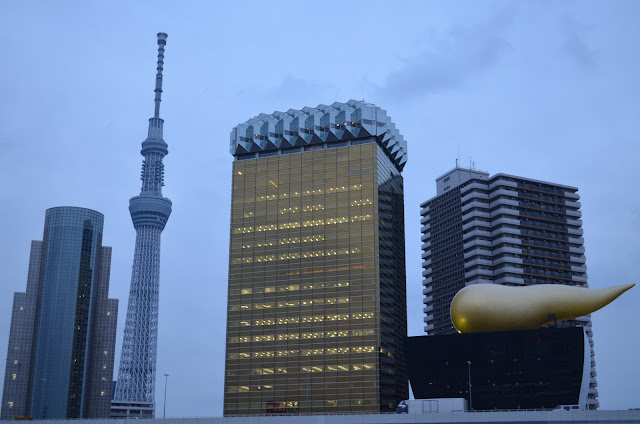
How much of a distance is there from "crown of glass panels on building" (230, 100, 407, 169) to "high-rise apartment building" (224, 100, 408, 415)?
289 millimetres

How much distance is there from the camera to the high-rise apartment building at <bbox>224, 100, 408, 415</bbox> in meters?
172

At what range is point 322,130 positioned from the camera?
192875 millimetres

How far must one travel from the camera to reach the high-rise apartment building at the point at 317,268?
172 metres

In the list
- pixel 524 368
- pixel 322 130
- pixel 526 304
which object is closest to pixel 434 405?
pixel 524 368

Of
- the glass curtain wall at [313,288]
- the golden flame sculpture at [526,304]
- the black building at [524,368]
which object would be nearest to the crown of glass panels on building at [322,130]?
the glass curtain wall at [313,288]

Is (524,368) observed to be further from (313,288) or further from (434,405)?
(313,288)

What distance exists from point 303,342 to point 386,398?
22.8 metres

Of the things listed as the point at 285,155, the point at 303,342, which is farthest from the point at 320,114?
the point at 303,342

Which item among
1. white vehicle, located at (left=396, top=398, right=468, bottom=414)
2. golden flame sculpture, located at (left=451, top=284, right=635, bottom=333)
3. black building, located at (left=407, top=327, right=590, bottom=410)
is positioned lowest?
white vehicle, located at (left=396, top=398, right=468, bottom=414)

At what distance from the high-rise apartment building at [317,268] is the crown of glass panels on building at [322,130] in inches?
11.4

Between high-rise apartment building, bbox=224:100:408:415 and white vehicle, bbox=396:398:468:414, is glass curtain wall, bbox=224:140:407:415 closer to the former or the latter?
high-rise apartment building, bbox=224:100:408:415

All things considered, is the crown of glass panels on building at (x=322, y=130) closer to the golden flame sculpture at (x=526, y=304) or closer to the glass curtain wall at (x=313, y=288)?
the glass curtain wall at (x=313, y=288)

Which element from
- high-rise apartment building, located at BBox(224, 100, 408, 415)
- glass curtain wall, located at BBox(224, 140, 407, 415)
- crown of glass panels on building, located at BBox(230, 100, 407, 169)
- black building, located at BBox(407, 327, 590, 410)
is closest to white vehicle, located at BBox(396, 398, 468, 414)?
black building, located at BBox(407, 327, 590, 410)

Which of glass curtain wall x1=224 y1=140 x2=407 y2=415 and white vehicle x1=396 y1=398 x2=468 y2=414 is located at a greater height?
glass curtain wall x1=224 y1=140 x2=407 y2=415
